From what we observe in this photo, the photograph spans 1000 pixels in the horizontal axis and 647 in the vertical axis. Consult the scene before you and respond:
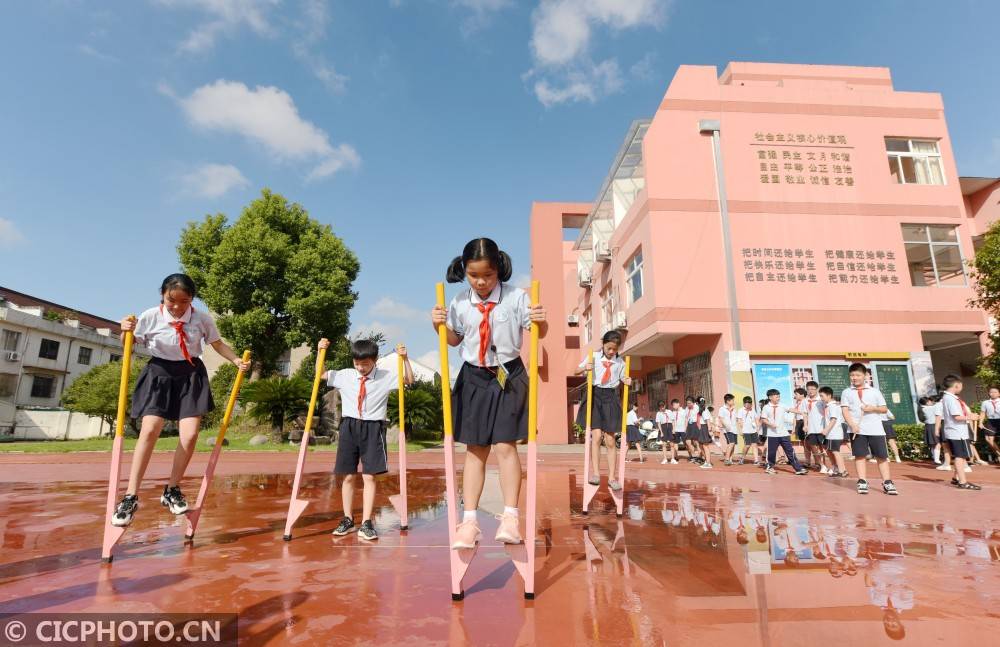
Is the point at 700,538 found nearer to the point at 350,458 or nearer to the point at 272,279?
the point at 350,458

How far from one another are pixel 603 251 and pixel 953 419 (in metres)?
15.7

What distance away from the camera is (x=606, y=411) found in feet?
18.5

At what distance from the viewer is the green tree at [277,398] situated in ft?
50.5

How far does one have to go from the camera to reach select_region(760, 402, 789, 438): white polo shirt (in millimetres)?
9977

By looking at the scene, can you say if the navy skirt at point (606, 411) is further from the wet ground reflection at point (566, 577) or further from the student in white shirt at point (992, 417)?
the student in white shirt at point (992, 417)

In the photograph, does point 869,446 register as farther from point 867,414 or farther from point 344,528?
point 344,528

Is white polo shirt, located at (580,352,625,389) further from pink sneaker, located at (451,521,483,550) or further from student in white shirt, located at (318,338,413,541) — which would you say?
pink sneaker, located at (451,521,483,550)

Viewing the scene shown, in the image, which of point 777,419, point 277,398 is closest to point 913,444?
point 777,419

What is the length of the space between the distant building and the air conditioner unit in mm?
29547

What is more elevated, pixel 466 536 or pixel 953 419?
pixel 953 419

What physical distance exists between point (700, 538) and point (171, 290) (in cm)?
451

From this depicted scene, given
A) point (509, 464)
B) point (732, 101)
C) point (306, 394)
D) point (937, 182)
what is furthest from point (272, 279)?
point (937, 182)

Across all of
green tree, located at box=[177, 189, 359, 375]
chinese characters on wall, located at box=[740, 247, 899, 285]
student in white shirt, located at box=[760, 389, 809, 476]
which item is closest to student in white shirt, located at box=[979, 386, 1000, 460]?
student in white shirt, located at box=[760, 389, 809, 476]

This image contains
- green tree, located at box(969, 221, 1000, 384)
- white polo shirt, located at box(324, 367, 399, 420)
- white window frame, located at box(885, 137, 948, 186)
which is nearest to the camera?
white polo shirt, located at box(324, 367, 399, 420)
